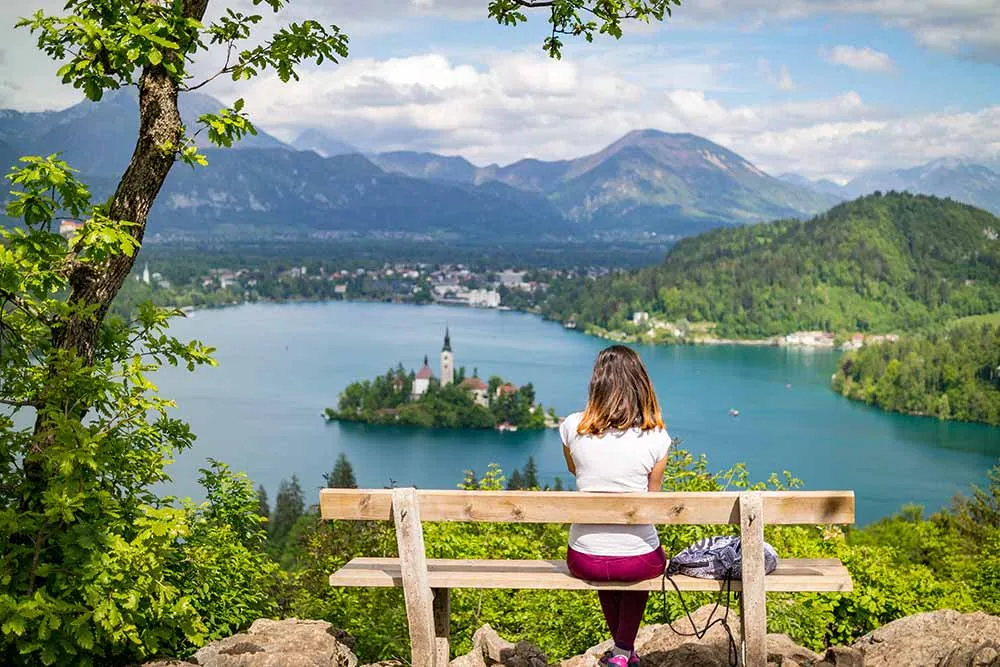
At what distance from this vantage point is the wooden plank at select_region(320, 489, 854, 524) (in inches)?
134

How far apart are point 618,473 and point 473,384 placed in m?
66.0

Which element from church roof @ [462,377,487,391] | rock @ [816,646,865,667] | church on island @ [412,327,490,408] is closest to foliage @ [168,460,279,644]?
rock @ [816,646,865,667]

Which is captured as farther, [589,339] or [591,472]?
[589,339]

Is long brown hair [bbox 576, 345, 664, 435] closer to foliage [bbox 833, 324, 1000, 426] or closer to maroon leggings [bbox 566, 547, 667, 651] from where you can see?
maroon leggings [bbox 566, 547, 667, 651]

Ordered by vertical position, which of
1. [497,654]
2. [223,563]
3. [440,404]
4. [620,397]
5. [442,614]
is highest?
[620,397]

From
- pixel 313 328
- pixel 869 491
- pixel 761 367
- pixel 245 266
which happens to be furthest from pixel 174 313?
pixel 245 266

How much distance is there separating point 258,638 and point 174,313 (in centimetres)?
148

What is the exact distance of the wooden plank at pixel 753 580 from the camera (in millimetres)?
3408

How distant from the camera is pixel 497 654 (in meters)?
4.62

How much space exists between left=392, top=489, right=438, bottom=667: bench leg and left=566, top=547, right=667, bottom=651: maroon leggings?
1.76 ft

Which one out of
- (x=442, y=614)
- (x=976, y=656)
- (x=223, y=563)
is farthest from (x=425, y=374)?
(x=976, y=656)

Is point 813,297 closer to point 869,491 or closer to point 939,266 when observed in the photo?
point 939,266

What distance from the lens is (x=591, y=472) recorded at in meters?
3.67

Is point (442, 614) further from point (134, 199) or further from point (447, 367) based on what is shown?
point (447, 367)
